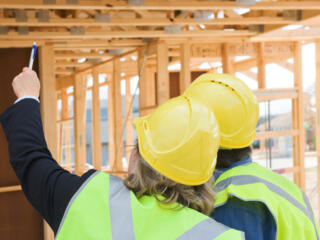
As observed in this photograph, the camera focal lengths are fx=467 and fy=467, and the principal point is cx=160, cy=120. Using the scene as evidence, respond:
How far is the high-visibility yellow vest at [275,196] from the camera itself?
1.80 metres

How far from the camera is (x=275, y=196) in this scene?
1.87 meters

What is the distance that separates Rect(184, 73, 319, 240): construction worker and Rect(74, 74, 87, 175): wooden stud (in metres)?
5.71

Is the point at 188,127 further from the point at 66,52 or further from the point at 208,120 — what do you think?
the point at 66,52

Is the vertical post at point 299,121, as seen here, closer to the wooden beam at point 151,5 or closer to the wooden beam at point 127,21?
the wooden beam at point 127,21

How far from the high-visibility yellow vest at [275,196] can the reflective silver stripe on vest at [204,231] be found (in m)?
0.39

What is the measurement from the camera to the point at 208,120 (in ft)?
5.14

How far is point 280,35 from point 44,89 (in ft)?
8.51

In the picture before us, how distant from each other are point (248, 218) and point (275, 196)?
0.49ft

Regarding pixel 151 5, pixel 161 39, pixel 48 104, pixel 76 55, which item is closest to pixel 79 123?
pixel 76 55

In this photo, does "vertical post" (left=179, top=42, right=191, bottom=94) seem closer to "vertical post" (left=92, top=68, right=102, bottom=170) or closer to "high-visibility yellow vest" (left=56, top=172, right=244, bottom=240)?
"vertical post" (left=92, top=68, right=102, bottom=170)

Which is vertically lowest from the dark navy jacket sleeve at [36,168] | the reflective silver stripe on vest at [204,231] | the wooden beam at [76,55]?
the reflective silver stripe on vest at [204,231]

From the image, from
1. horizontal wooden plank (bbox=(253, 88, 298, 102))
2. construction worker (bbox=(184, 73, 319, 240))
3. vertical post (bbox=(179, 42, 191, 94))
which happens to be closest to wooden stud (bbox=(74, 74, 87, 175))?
vertical post (bbox=(179, 42, 191, 94))

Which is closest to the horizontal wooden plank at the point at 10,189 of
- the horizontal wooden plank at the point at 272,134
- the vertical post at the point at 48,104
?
the vertical post at the point at 48,104

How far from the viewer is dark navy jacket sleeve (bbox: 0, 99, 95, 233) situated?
4.49 feet
